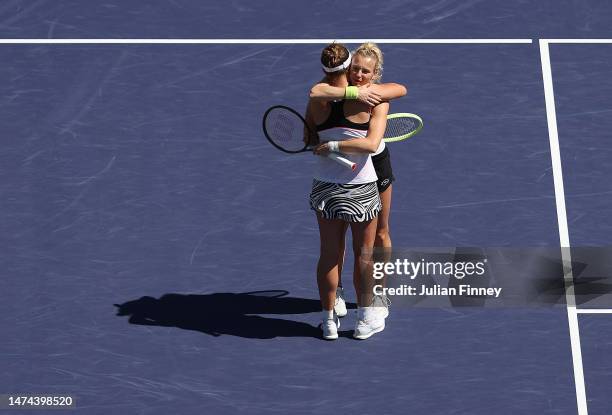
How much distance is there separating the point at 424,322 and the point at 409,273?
2.16ft

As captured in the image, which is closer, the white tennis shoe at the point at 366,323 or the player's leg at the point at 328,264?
the player's leg at the point at 328,264

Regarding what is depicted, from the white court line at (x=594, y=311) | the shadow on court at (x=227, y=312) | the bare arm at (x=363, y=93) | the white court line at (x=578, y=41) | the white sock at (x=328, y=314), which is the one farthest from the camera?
the white court line at (x=578, y=41)

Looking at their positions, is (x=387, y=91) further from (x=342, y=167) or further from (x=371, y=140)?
(x=342, y=167)

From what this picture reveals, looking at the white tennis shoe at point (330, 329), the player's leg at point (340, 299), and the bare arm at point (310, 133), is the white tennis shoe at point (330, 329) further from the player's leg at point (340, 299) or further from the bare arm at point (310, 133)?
the bare arm at point (310, 133)

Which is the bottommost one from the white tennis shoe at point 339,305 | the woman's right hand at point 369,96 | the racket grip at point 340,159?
the white tennis shoe at point 339,305

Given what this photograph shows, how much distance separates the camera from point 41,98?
17.9 m

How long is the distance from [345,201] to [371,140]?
1.82 ft

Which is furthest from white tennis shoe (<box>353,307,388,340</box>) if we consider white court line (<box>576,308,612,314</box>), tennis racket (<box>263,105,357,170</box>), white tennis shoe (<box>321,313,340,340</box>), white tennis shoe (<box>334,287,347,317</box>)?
white court line (<box>576,308,612,314</box>)

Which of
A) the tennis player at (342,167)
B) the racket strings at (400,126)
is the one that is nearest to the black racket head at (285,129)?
the tennis player at (342,167)

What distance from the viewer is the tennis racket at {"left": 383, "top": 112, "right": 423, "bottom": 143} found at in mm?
15312

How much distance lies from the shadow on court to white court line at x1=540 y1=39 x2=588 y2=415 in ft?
6.33

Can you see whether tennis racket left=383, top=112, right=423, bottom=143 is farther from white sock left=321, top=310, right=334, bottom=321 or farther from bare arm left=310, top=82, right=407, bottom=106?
white sock left=321, top=310, right=334, bottom=321

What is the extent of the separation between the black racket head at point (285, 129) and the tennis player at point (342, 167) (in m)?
0.14

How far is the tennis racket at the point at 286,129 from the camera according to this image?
47.4 ft
